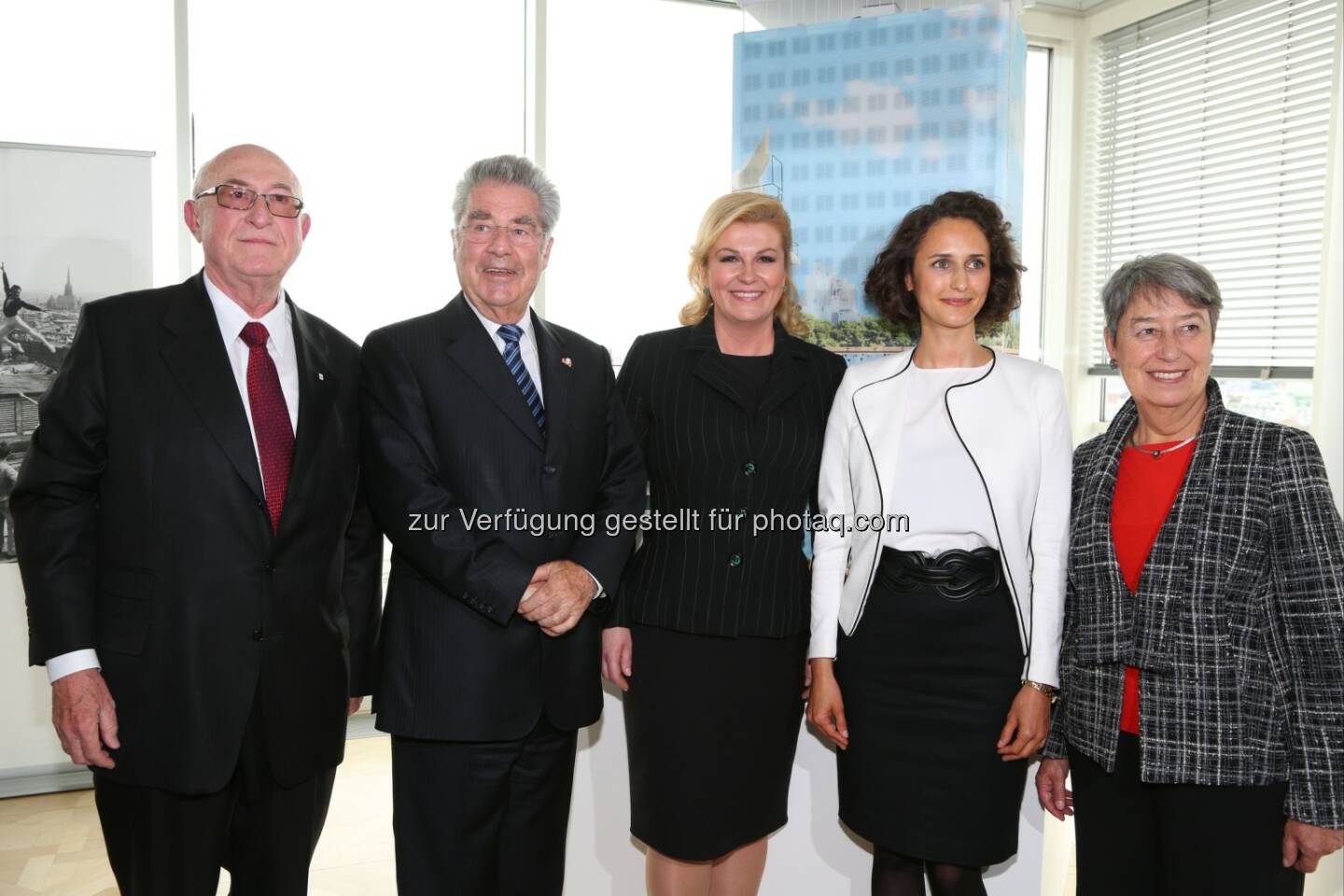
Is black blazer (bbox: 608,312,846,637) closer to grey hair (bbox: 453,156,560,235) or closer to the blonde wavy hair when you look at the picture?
the blonde wavy hair

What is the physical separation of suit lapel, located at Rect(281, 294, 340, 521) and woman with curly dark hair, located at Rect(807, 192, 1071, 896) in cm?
102

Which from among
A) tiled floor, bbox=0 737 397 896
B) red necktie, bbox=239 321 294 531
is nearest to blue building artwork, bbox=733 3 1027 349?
red necktie, bbox=239 321 294 531

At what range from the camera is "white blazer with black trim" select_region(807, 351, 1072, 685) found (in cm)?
185

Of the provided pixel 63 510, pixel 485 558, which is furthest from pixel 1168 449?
pixel 63 510

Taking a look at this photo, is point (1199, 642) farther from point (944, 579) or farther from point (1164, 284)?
point (1164, 284)

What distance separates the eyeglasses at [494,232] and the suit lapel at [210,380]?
51 cm

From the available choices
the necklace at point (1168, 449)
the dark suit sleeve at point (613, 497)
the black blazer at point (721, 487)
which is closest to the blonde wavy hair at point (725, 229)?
the black blazer at point (721, 487)

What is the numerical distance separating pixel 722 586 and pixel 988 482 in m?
0.59

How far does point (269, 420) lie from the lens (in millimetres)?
1741

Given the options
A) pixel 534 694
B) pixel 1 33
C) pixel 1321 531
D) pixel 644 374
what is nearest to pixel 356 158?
pixel 1 33

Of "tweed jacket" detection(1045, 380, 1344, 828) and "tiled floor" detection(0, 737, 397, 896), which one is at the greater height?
"tweed jacket" detection(1045, 380, 1344, 828)

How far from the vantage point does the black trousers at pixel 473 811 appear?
1.86m

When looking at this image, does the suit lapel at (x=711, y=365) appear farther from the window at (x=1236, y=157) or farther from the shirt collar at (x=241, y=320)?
the window at (x=1236, y=157)

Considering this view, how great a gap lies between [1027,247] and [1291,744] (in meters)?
4.46
